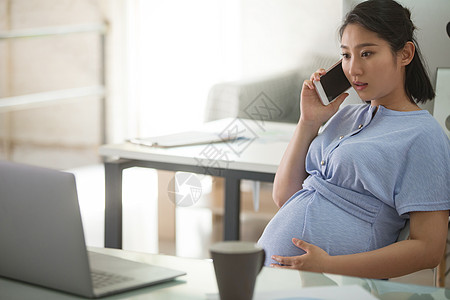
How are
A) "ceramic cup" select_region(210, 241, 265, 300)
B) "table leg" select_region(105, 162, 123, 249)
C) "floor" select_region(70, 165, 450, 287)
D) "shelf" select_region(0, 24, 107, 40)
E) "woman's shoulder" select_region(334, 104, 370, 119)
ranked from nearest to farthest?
"ceramic cup" select_region(210, 241, 265, 300), "woman's shoulder" select_region(334, 104, 370, 119), "table leg" select_region(105, 162, 123, 249), "floor" select_region(70, 165, 450, 287), "shelf" select_region(0, 24, 107, 40)

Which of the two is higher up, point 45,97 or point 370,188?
point 370,188

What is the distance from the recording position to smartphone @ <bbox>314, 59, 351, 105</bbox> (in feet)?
5.27

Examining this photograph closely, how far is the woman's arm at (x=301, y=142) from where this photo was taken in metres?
1.57

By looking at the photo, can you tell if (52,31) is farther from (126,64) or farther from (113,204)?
(113,204)

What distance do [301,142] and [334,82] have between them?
18 centimetres

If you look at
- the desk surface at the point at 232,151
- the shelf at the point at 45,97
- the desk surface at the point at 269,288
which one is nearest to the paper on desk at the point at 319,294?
the desk surface at the point at 269,288

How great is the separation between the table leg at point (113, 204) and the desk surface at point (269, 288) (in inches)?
40.8

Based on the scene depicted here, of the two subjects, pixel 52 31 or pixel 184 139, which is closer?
pixel 184 139

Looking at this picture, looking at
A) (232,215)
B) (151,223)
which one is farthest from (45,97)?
(232,215)

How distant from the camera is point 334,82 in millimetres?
1617

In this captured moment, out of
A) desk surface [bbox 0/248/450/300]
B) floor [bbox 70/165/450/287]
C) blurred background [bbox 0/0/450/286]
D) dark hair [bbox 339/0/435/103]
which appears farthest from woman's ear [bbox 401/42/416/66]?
blurred background [bbox 0/0/450/286]

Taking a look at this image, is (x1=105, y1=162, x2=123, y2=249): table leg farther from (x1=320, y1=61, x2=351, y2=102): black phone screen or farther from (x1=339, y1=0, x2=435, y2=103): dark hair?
(x1=339, y1=0, x2=435, y2=103): dark hair

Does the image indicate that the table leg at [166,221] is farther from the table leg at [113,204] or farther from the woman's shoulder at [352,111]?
the woman's shoulder at [352,111]

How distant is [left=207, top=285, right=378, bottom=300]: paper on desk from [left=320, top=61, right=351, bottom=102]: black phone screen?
71cm
